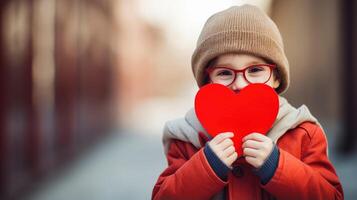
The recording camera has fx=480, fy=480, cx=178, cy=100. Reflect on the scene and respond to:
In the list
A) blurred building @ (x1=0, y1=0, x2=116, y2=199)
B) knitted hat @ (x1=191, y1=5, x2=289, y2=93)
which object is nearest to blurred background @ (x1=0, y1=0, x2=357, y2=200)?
blurred building @ (x1=0, y1=0, x2=116, y2=199)

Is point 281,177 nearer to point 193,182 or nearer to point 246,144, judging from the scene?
point 246,144

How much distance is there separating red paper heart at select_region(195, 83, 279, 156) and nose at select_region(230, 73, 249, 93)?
0.18 feet

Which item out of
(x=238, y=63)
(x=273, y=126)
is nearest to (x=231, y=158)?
(x=273, y=126)

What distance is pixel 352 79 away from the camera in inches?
245

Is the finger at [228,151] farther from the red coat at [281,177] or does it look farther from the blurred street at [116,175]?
the blurred street at [116,175]

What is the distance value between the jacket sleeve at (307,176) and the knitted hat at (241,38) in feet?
1.00

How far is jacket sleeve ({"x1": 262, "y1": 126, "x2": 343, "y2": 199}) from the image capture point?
1573 millimetres

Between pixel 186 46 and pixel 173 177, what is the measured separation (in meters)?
20.3

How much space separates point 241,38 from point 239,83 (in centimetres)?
18

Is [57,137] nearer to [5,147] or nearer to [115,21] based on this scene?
[5,147]

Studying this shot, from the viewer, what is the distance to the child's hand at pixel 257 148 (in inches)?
61.4

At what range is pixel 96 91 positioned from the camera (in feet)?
29.8

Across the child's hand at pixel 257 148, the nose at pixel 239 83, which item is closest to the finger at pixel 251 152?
the child's hand at pixel 257 148

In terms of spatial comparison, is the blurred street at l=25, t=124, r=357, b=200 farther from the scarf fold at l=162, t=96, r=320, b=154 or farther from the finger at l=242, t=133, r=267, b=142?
the finger at l=242, t=133, r=267, b=142
